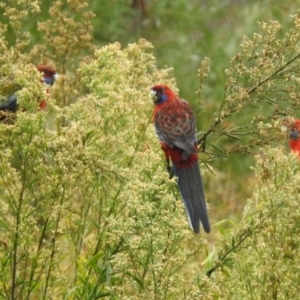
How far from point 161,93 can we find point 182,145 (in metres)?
0.42

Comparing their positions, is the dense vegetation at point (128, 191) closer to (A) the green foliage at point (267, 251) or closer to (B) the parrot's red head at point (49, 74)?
(A) the green foliage at point (267, 251)

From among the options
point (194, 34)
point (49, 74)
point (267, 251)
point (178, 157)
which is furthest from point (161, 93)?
point (194, 34)

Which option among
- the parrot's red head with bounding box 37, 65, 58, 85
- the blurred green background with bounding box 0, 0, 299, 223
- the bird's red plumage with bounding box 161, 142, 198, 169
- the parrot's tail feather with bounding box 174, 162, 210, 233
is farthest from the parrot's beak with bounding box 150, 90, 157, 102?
the blurred green background with bounding box 0, 0, 299, 223

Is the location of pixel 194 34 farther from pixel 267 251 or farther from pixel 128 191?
pixel 128 191

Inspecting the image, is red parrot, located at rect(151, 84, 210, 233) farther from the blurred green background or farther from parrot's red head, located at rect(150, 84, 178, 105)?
the blurred green background

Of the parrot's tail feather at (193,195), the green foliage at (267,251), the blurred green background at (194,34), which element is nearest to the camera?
the green foliage at (267,251)

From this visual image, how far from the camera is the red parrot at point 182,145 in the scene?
141 inches

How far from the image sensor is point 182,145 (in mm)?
3969

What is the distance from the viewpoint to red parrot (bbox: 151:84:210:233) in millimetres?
3578

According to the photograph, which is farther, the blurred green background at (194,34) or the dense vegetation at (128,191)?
the blurred green background at (194,34)

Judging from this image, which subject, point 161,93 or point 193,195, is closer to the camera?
point 193,195

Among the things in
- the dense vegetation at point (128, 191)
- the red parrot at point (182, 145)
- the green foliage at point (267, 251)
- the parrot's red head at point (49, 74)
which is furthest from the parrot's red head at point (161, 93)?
the green foliage at point (267, 251)

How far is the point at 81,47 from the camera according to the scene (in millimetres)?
4621

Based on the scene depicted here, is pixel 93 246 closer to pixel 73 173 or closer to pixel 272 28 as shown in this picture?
pixel 73 173
